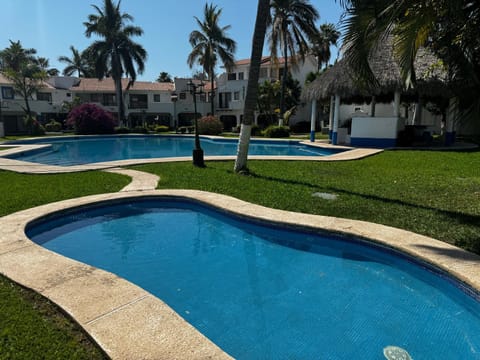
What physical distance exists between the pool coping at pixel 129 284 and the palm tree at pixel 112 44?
34269mm

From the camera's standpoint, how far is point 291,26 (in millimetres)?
28078

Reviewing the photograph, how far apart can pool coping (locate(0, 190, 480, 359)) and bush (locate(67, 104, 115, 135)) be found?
28.9 m

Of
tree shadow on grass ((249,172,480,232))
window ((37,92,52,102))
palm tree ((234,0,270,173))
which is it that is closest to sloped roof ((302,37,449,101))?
palm tree ((234,0,270,173))

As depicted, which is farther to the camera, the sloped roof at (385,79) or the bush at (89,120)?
the bush at (89,120)

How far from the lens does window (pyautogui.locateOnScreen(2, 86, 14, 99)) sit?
128ft

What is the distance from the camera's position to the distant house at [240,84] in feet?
127

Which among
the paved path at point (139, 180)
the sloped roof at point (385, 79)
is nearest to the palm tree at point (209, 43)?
the sloped roof at point (385, 79)

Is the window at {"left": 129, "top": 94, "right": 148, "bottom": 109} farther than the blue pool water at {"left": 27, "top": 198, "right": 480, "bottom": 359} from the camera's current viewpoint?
Yes

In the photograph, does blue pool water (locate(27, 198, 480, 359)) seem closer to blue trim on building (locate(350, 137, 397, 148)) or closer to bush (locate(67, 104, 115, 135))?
blue trim on building (locate(350, 137, 397, 148))

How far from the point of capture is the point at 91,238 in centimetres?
625

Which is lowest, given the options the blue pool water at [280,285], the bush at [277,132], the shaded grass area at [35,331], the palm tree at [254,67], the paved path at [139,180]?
the blue pool water at [280,285]

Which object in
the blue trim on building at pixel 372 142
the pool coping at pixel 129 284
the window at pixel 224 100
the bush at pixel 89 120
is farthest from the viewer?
the window at pixel 224 100

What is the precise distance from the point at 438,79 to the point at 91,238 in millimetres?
16257

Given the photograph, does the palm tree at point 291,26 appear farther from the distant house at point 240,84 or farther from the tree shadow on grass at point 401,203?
the tree shadow on grass at point 401,203
